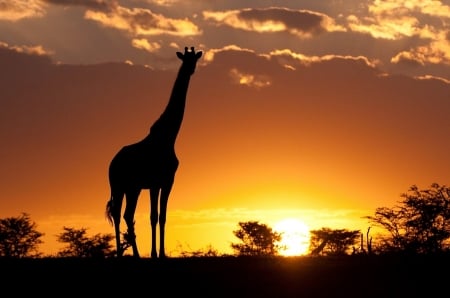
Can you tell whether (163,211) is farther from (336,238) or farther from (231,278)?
(336,238)

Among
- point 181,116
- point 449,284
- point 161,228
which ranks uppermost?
point 181,116

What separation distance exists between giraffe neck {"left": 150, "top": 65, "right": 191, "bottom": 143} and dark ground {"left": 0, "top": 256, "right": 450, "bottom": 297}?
388 cm

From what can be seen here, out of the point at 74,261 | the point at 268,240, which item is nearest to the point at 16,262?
the point at 74,261

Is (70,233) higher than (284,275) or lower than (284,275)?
higher

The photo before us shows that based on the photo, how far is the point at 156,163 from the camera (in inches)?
926

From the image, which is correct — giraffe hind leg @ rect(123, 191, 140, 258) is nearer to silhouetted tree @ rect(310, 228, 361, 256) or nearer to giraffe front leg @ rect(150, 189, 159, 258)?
giraffe front leg @ rect(150, 189, 159, 258)

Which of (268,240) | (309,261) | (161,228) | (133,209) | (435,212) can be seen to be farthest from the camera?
(268,240)

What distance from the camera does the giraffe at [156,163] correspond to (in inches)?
923

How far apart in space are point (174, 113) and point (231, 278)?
674cm

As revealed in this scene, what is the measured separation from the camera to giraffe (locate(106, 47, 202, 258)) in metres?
23.5

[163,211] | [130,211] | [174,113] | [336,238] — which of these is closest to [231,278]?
[163,211]

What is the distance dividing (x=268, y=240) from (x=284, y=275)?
65.4 metres

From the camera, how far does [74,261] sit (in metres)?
22.0

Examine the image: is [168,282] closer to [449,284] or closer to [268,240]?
[449,284]
